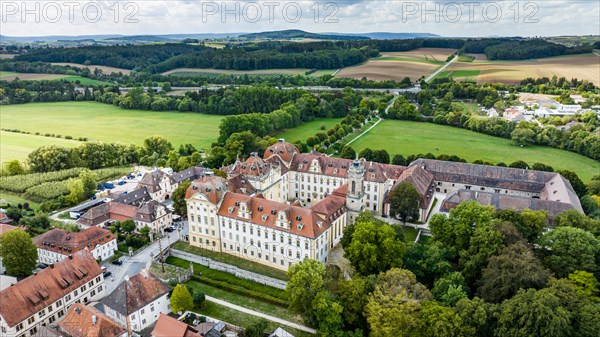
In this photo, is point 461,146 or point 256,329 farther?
point 461,146

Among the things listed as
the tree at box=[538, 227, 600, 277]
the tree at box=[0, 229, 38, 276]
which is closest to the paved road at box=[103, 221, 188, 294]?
the tree at box=[0, 229, 38, 276]

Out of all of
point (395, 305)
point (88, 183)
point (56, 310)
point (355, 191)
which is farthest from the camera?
point (88, 183)

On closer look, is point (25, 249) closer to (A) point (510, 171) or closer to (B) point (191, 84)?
(A) point (510, 171)

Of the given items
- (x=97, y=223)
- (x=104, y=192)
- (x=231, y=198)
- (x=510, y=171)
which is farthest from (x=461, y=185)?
(x=104, y=192)

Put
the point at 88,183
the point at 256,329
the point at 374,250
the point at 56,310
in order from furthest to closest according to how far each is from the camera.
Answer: the point at 88,183
the point at 374,250
the point at 56,310
the point at 256,329

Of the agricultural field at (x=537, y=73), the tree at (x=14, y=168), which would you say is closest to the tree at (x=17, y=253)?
the tree at (x=14, y=168)

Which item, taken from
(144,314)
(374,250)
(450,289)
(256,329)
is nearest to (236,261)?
(144,314)

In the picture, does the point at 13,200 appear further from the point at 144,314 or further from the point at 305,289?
the point at 305,289

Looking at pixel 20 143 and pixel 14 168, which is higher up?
pixel 20 143
